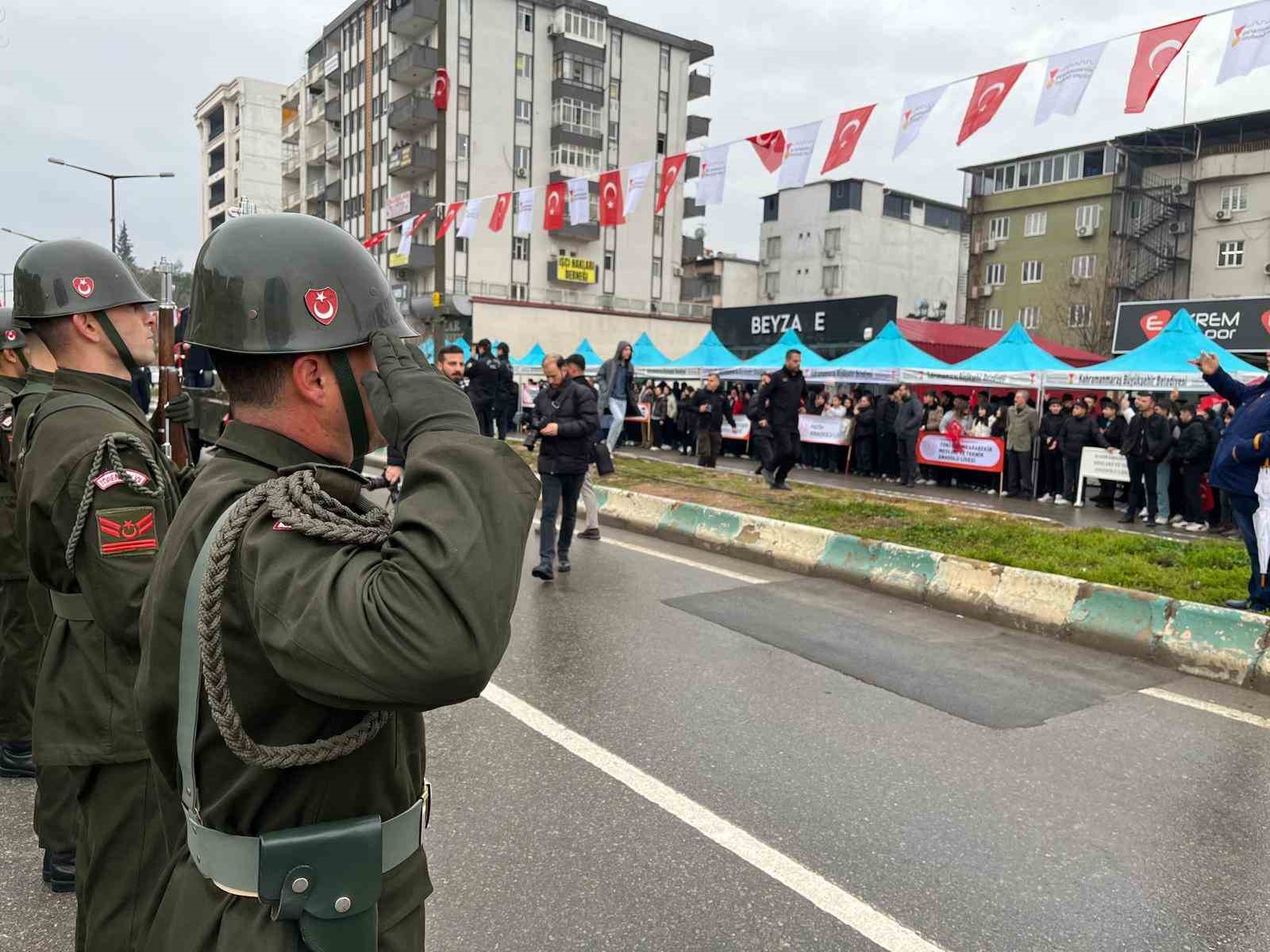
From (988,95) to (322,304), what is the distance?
40.2 ft

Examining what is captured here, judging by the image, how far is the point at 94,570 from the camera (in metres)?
2.28

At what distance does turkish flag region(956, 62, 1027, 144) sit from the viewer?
11.5 m

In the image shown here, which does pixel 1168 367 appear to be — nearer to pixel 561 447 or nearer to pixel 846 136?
pixel 846 136

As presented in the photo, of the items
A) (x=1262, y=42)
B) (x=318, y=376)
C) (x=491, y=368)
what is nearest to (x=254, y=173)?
(x=491, y=368)

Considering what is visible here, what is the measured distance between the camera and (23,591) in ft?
12.5

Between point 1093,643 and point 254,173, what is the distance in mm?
85891

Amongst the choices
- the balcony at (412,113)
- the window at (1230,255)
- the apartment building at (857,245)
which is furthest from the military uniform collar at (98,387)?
the apartment building at (857,245)

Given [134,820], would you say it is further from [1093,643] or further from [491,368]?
[491,368]

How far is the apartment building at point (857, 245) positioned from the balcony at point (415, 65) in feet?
90.2

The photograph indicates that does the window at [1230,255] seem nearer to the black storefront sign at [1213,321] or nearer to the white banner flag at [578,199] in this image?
the black storefront sign at [1213,321]

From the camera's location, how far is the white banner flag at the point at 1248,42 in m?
9.07

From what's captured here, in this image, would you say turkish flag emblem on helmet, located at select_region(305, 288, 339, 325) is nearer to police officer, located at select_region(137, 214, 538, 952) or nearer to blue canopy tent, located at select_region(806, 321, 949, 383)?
police officer, located at select_region(137, 214, 538, 952)

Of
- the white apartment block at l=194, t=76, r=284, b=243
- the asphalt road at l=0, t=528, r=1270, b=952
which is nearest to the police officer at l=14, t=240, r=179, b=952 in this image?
the asphalt road at l=0, t=528, r=1270, b=952

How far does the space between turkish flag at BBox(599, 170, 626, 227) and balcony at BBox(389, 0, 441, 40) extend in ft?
120
